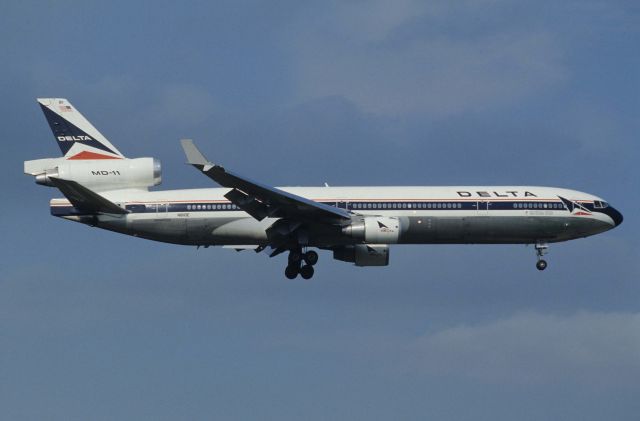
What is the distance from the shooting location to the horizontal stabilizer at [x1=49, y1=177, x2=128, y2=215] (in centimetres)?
6195

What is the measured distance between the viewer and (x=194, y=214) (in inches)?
2537

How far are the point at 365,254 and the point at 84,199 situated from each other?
14.4 meters

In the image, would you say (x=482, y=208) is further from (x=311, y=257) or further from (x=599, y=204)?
(x=311, y=257)

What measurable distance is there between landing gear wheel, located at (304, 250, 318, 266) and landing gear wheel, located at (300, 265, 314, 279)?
0.25m

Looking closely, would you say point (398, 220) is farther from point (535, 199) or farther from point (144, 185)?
point (144, 185)

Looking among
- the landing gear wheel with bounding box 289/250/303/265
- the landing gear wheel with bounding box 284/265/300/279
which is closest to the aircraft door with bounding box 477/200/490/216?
the landing gear wheel with bounding box 289/250/303/265

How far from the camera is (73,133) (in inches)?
2640

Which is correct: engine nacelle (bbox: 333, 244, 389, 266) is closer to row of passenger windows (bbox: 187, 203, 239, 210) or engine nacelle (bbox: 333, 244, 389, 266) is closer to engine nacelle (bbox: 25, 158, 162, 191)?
row of passenger windows (bbox: 187, 203, 239, 210)

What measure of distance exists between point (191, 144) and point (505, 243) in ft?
60.2

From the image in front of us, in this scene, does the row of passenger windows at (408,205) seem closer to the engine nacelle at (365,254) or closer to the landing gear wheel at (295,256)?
the engine nacelle at (365,254)

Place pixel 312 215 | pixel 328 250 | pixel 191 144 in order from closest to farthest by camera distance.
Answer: pixel 191 144 < pixel 312 215 < pixel 328 250

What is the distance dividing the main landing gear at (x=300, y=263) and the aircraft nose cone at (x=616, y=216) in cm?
1556

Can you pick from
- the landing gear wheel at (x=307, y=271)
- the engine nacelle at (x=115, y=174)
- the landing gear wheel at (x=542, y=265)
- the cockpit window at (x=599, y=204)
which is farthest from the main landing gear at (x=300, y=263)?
the cockpit window at (x=599, y=204)

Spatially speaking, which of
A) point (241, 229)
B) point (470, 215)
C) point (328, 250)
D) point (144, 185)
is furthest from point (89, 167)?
point (470, 215)
